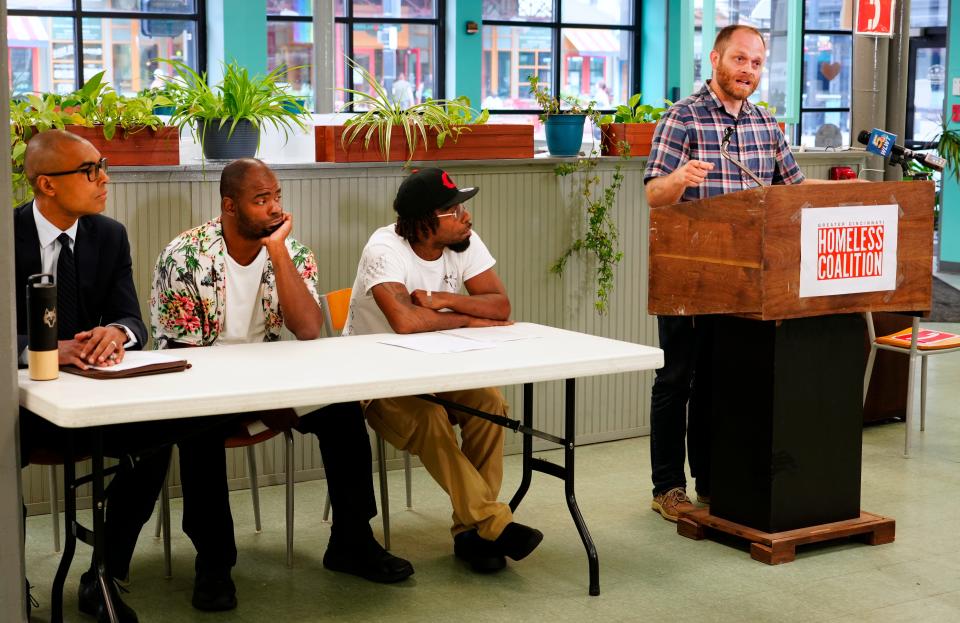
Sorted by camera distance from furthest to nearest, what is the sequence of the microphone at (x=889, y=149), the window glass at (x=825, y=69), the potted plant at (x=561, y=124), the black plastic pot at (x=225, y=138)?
1. the window glass at (x=825, y=69)
2. the potted plant at (x=561, y=124)
3. the microphone at (x=889, y=149)
4. the black plastic pot at (x=225, y=138)

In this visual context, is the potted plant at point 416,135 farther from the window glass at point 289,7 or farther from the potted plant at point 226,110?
the window glass at point 289,7

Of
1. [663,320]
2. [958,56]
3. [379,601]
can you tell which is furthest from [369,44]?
[379,601]

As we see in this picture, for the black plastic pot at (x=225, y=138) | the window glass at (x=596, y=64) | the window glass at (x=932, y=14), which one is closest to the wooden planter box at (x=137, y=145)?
the black plastic pot at (x=225, y=138)

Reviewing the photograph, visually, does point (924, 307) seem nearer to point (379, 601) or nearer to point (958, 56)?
point (379, 601)

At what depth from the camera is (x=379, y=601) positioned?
309cm

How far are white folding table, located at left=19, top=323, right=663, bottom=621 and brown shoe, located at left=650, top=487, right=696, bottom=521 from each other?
650 millimetres

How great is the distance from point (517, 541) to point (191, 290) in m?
1.13

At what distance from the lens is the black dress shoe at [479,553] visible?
3.29 m

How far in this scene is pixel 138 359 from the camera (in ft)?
9.11

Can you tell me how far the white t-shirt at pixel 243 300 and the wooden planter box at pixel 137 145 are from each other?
655 millimetres

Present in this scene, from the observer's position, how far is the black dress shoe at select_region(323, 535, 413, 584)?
320cm

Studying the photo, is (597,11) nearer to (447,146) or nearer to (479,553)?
(447,146)

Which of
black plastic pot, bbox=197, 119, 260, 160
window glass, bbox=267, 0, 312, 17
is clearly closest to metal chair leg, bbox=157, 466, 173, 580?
black plastic pot, bbox=197, 119, 260, 160

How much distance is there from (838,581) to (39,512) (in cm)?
247
